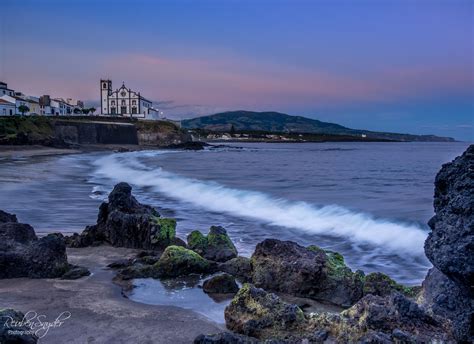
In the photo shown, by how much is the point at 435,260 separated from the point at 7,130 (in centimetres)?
5755

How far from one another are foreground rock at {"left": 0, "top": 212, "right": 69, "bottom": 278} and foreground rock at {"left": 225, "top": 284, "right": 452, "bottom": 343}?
3052mm

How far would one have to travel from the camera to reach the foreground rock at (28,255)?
6.31 metres

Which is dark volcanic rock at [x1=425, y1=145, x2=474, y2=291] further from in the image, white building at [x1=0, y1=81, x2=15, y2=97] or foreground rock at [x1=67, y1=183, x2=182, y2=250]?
white building at [x1=0, y1=81, x2=15, y2=97]

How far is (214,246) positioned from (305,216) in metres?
6.27

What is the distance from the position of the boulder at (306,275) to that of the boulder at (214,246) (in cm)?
125

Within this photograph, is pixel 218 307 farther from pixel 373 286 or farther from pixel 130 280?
pixel 373 286

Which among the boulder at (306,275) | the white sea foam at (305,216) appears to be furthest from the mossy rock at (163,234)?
the white sea foam at (305,216)

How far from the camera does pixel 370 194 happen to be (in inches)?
750

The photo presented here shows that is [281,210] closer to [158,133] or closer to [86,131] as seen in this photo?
[86,131]

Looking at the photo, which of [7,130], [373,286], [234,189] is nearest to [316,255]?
[373,286]

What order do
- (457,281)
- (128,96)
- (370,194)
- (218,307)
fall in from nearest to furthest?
(457,281) → (218,307) → (370,194) → (128,96)

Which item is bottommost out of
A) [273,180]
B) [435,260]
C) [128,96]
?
[273,180]

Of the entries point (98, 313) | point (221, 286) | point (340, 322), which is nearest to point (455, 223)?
point (340, 322)

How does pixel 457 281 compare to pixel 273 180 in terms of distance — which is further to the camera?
pixel 273 180
